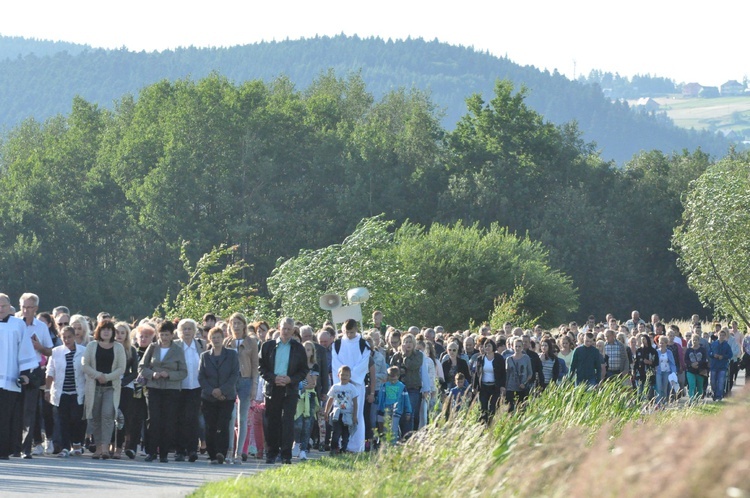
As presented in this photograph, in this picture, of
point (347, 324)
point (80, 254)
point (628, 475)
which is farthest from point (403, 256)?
point (628, 475)

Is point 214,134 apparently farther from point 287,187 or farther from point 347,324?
point 347,324

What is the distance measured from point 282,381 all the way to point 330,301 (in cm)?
770

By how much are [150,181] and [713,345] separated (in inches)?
1797

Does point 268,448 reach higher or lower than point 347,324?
lower

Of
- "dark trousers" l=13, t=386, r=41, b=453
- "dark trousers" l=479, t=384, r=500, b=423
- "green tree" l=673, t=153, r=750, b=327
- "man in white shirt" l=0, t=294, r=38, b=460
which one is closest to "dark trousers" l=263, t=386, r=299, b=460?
"dark trousers" l=13, t=386, r=41, b=453

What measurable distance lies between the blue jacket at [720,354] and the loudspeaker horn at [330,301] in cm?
1116

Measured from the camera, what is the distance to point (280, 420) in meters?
18.1

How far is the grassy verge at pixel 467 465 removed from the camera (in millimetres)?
9938

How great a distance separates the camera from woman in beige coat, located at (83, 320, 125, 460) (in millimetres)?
17359

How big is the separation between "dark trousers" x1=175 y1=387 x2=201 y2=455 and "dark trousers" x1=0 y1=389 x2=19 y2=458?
2116 mm

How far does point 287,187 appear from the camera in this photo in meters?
77.1

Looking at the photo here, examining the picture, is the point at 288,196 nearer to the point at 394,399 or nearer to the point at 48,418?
the point at 394,399

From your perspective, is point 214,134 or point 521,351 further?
point 214,134


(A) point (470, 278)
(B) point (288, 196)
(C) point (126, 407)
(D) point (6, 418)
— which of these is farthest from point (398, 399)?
(B) point (288, 196)
